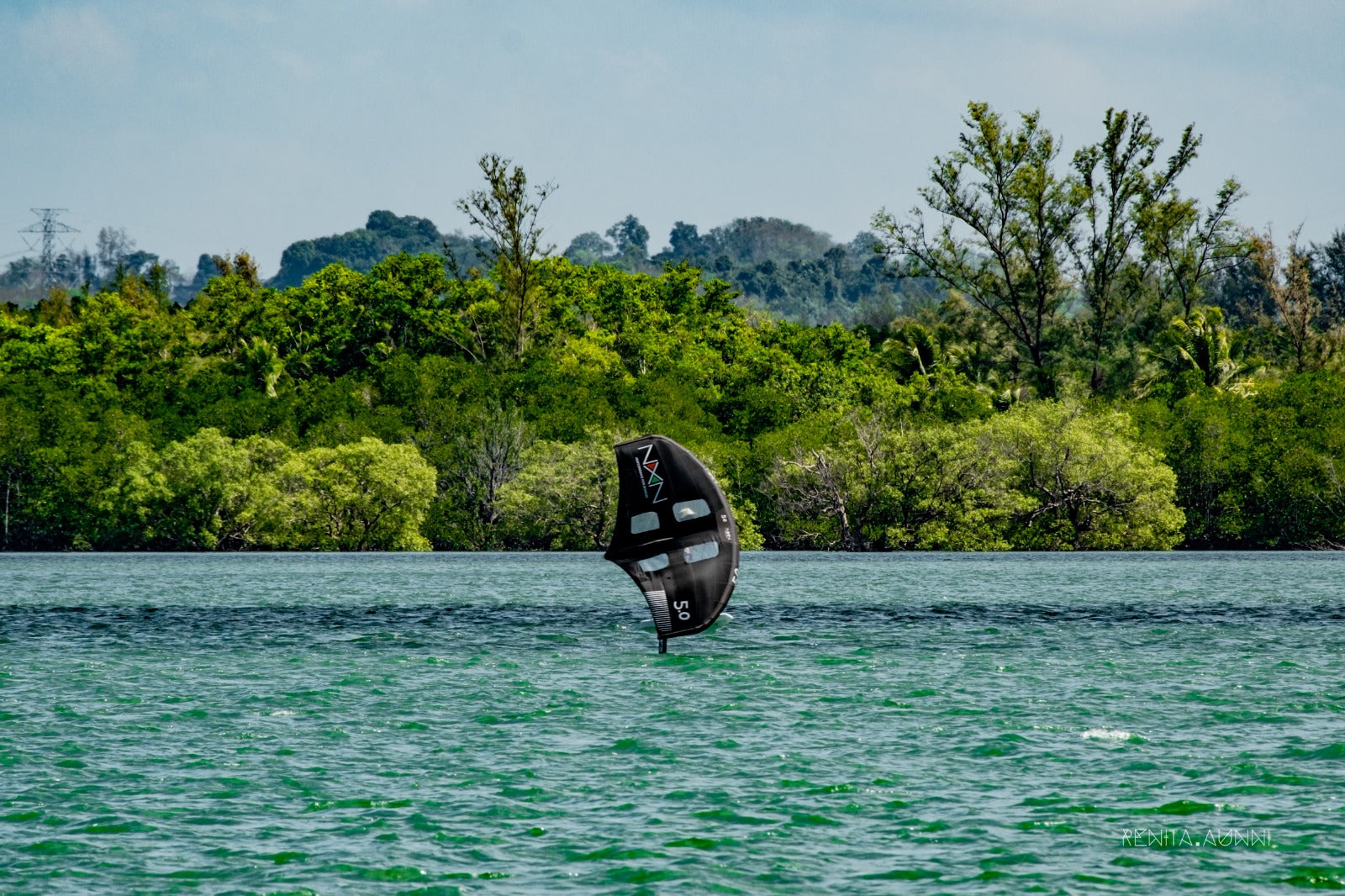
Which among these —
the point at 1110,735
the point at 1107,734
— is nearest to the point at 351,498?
the point at 1107,734

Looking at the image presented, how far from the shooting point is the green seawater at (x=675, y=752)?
57.0 ft

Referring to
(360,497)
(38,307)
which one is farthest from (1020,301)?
(38,307)

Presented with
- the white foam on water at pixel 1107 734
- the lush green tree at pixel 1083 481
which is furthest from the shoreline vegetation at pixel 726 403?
the white foam on water at pixel 1107 734

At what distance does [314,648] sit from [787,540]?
56.9 meters

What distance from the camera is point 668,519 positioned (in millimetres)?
38531

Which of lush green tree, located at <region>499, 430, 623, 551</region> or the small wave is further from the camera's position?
lush green tree, located at <region>499, 430, 623, 551</region>

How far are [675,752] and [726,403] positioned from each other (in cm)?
8525

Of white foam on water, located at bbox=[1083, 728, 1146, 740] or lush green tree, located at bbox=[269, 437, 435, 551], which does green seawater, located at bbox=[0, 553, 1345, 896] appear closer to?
white foam on water, located at bbox=[1083, 728, 1146, 740]

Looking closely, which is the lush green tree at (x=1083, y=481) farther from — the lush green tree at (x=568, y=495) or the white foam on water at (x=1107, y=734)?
the white foam on water at (x=1107, y=734)

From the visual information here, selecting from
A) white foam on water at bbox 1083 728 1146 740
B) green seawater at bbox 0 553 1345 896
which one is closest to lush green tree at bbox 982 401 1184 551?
green seawater at bbox 0 553 1345 896

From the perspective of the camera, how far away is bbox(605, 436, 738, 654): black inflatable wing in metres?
38.5

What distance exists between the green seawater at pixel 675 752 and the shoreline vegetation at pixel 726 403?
38.1 m

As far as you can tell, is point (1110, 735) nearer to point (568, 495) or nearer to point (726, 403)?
point (568, 495)

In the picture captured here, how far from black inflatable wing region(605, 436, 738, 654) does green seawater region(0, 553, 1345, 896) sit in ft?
7.94
